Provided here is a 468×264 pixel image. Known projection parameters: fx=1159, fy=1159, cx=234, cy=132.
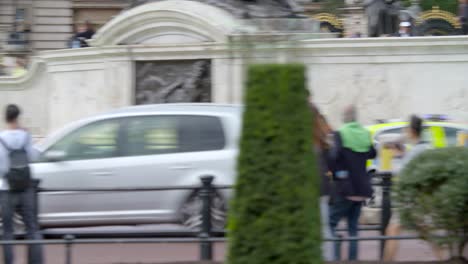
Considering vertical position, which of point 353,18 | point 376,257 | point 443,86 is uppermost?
point 353,18

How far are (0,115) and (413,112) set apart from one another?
8019 mm

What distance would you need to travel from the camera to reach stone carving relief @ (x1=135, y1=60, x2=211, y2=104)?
16.6m

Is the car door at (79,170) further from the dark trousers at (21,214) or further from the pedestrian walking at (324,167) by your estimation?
the pedestrian walking at (324,167)

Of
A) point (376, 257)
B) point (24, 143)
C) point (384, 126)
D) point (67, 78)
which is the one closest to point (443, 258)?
point (376, 257)

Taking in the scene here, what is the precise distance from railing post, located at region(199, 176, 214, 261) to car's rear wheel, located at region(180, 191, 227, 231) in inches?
14.6

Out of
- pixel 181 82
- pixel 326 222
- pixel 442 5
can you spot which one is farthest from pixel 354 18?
pixel 326 222

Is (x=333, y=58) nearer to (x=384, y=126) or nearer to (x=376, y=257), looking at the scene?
(x=384, y=126)

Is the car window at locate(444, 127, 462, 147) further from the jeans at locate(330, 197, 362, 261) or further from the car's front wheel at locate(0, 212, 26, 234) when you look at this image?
the car's front wheel at locate(0, 212, 26, 234)

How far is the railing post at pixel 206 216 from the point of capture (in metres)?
10.3

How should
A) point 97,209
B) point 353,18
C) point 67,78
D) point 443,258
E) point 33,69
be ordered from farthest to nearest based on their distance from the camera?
1. point 353,18
2. point 33,69
3. point 67,78
4. point 97,209
5. point 443,258

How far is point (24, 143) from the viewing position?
35.4ft

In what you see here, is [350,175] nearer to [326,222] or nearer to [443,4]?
[326,222]

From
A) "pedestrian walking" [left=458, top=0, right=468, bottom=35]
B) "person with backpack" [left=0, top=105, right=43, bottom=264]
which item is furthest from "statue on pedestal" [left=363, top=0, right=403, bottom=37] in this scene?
"person with backpack" [left=0, top=105, right=43, bottom=264]

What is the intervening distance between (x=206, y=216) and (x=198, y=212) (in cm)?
137
